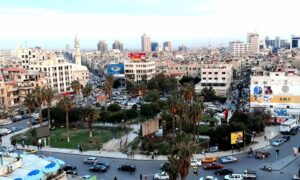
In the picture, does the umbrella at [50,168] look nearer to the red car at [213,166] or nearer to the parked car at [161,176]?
the parked car at [161,176]

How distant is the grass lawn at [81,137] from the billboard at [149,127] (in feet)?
25.0

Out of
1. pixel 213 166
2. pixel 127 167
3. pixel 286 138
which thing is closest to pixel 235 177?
pixel 213 166

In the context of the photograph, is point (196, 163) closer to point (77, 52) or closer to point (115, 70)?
point (115, 70)

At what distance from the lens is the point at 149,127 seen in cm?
5856

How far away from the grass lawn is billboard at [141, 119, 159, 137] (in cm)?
761

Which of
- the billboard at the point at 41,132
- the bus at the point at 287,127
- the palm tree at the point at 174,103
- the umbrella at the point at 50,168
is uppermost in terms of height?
the palm tree at the point at 174,103

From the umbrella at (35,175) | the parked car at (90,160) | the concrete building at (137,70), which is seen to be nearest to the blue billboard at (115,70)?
the concrete building at (137,70)

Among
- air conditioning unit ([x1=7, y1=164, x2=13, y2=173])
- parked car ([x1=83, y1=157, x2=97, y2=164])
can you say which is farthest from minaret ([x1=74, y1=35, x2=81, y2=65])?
air conditioning unit ([x1=7, y1=164, x2=13, y2=173])

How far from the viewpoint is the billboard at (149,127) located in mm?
56938

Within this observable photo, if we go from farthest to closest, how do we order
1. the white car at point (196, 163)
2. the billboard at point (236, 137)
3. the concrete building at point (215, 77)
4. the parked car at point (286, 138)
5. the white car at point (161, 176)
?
the concrete building at point (215, 77)
the parked car at point (286, 138)
the billboard at point (236, 137)
the white car at point (196, 163)
the white car at point (161, 176)

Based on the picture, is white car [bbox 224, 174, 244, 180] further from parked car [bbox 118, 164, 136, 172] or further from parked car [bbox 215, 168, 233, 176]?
parked car [bbox 118, 164, 136, 172]

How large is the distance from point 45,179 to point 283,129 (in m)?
46.7

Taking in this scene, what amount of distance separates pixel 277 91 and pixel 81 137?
43749mm

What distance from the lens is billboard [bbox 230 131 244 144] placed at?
53.2 metres
